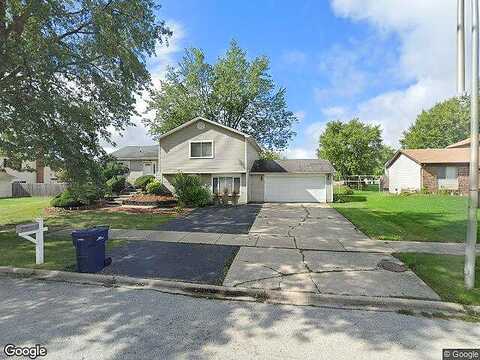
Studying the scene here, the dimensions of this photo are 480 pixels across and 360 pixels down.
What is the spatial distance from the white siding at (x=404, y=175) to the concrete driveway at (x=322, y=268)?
2173 cm

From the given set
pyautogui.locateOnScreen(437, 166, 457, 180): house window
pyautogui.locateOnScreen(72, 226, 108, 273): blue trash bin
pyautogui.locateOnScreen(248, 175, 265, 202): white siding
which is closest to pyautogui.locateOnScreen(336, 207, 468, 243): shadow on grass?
pyautogui.locateOnScreen(72, 226, 108, 273): blue trash bin

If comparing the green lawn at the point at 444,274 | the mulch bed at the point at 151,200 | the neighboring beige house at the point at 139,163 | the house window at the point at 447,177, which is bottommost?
the green lawn at the point at 444,274

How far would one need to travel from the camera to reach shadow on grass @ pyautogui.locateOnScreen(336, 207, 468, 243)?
9.71 metres

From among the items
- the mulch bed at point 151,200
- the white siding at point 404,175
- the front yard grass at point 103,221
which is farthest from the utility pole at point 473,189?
the white siding at point 404,175

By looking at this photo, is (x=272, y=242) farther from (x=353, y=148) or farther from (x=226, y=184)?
(x=353, y=148)

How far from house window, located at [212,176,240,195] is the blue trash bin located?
51.2ft

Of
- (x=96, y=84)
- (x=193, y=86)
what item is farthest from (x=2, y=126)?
(x=193, y=86)

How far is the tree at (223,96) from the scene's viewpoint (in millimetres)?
33781

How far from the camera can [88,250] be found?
6.15m

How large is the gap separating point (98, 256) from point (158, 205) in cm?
1266

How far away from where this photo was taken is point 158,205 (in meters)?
18.8

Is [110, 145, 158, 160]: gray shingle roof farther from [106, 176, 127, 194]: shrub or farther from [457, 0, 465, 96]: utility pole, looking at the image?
[457, 0, 465, 96]: utility pole

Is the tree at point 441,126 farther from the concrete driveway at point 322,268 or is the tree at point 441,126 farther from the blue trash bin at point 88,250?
the blue trash bin at point 88,250

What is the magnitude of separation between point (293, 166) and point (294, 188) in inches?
82.1
